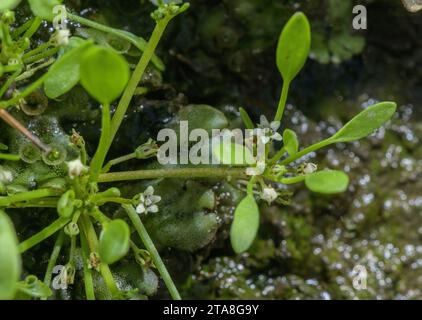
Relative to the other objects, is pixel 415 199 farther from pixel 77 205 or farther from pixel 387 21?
pixel 77 205

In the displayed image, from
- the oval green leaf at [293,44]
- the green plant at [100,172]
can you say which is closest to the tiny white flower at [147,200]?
the green plant at [100,172]

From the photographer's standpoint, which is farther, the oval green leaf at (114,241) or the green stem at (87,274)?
the green stem at (87,274)

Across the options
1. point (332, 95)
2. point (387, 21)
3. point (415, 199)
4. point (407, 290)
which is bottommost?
point (407, 290)

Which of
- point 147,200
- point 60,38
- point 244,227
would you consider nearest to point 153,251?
point 147,200

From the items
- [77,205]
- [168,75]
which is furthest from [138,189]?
[168,75]

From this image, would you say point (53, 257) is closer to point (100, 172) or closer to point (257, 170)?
point (100, 172)

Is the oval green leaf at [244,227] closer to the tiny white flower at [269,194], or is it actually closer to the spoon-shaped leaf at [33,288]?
the tiny white flower at [269,194]
